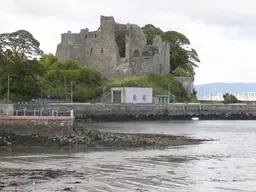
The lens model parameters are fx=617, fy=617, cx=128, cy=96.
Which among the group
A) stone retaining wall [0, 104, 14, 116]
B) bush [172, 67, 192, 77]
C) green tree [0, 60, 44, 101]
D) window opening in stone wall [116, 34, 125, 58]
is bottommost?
stone retaining wall [0, 104, 14, 116]

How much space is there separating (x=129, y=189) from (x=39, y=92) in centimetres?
4459

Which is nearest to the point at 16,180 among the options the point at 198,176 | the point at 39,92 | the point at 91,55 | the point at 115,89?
the point at 198,176

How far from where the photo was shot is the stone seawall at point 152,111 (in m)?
63.1

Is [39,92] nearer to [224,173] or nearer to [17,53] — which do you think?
[17,53]

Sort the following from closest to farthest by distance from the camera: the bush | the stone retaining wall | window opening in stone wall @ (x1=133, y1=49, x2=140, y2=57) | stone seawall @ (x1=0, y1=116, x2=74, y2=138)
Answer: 1. stone seawall @ (x1=0, y1=116, x2=74, y2=138)
2. the stone retaining wall
3. window opening in stone wall @ (x1=133, y1=49, x2=140, y2=57)
4. the bush

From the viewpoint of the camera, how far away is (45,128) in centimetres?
3412

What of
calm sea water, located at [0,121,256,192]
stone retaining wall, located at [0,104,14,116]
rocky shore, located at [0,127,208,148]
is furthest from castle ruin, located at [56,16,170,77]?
calm sea water, located at [0,121,256,192]

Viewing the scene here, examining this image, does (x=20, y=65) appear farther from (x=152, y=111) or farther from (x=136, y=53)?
(x=136, y=53)

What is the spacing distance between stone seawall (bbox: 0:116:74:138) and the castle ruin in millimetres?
48891

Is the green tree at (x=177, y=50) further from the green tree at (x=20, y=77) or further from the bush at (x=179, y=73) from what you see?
the green tree at (x=20, y=77)

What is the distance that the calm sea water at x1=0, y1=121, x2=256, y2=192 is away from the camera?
66.8 ft

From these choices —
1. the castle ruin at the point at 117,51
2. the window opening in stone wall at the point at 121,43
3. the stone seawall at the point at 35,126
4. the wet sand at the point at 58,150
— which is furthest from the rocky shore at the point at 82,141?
the window opening in stone wall at the point at 121,43

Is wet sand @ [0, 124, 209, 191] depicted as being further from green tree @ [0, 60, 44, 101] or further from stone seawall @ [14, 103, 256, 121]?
stone seawall @ [14, 103, 256, 121]

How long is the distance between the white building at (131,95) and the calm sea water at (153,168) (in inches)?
1428
